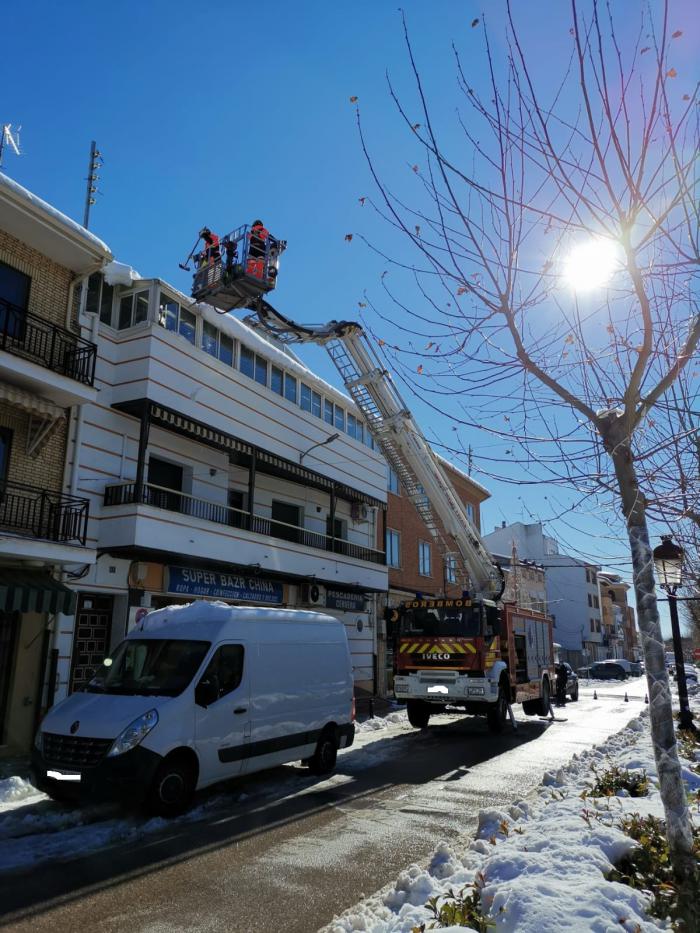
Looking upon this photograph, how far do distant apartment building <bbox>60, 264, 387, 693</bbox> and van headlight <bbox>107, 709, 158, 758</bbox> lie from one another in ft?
23.1

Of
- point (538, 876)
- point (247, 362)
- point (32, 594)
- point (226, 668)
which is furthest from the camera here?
point (247, 362)

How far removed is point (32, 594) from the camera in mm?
11945

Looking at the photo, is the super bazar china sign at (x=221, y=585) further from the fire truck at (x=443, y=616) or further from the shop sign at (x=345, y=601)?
the fire truck at (x=443, y=616)

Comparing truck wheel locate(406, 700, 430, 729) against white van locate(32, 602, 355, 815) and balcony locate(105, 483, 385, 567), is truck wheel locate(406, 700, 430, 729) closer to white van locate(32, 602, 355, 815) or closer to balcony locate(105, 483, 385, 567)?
white van locate(32, 602, 355, 815)

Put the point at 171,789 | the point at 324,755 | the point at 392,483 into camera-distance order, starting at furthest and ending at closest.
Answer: the point at 392,483 → the point at 324,755 → the point at 171,789

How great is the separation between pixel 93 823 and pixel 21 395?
835 centimetres

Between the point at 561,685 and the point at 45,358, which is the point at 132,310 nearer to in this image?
the point at 45,358

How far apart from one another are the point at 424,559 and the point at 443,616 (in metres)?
16.7

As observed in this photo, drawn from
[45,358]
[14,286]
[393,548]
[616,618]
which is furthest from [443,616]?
[616,618]

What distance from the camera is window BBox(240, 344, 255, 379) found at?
63.7ft

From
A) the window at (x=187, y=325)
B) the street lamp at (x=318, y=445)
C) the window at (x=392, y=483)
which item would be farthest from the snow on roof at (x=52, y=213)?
the window at (x=392, y=483)

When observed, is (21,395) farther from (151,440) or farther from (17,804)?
(17,804)

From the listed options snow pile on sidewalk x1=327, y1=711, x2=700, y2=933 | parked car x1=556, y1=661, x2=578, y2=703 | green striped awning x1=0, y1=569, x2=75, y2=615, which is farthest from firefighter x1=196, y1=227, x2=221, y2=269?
parked car x1=556, y1=661, x2=578, y2=703

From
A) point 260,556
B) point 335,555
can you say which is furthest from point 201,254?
point 335,555
